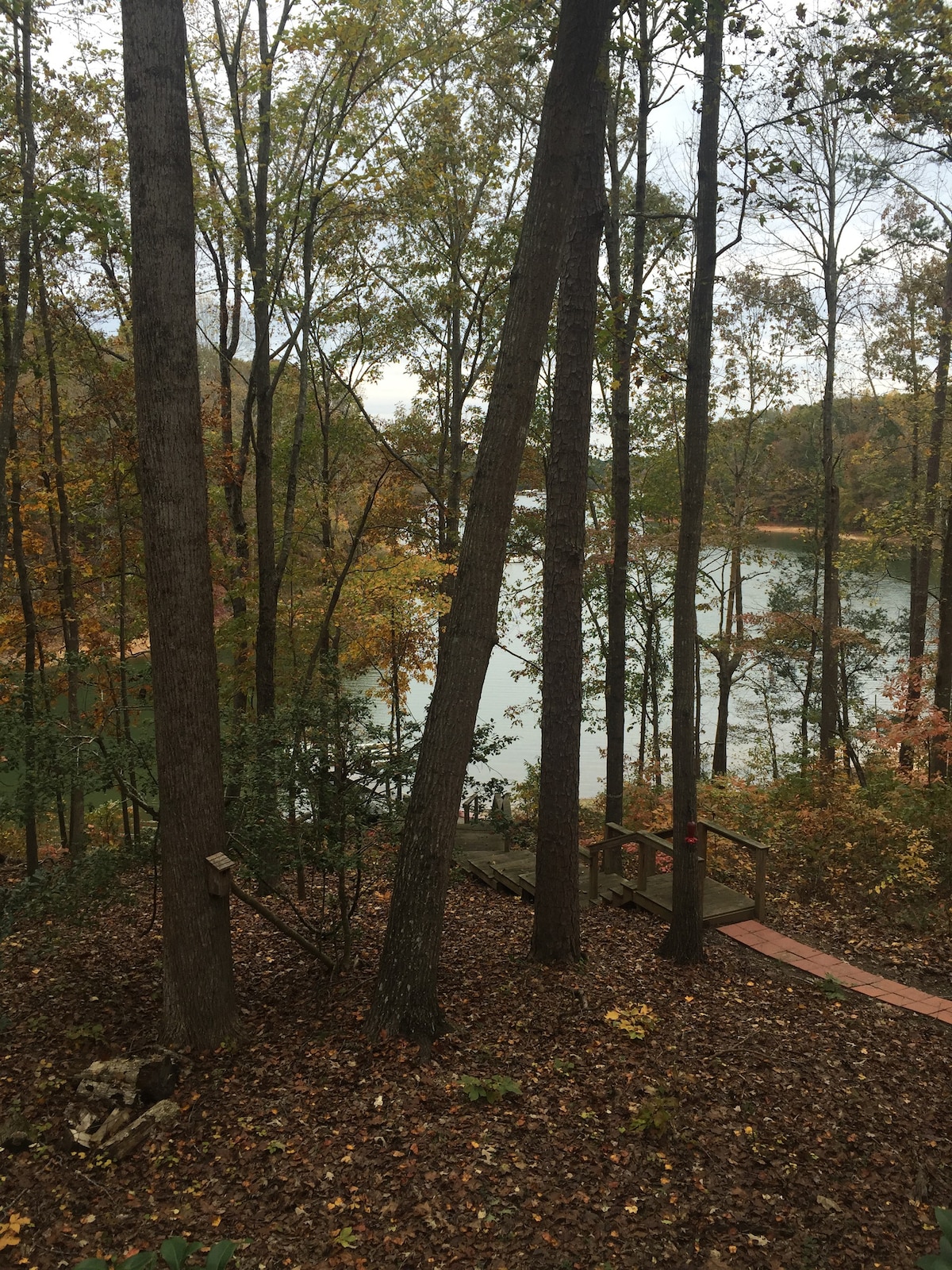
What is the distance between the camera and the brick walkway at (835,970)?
546cm

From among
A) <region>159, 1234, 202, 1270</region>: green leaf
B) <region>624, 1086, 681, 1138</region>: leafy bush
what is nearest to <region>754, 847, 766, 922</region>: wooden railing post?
<region>624, 1086, 681, 1138</region>: leafy bush

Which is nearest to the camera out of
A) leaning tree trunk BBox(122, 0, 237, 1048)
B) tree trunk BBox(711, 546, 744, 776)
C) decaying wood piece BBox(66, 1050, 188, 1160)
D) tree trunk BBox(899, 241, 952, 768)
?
decaying wood piece BBox(66, 1050, 188, 1160)

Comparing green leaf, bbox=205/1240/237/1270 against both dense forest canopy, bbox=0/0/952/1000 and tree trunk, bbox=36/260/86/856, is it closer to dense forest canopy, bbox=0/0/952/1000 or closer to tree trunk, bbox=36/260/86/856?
dense forest canopy, bbox=0/0/952/1000

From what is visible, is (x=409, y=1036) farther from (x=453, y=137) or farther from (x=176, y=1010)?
(x=453, y=137)

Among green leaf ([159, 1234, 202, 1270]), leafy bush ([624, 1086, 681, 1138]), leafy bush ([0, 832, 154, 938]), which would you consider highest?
green leaf ([159, 1234, 202, 1270])

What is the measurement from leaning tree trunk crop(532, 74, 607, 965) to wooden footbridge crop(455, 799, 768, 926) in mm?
1141

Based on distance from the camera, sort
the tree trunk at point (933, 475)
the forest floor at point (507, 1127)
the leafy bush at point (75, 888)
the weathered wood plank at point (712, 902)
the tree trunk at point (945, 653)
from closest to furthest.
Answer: the forest floor at point (507, 1127) → the leafy bush at point (75, 888) → the weathered wood plank at point (712, 902) → the tree trunk at point (945, 653) → the tree trunk at point (933, 475)

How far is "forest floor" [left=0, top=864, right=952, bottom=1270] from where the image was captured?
10.3 ft

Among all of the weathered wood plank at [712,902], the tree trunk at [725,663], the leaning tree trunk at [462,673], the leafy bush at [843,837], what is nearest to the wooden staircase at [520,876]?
the weathered wood plank at [712,902]

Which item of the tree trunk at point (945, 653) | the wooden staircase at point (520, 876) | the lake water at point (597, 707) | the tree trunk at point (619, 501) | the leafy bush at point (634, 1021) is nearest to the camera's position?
the leafy bush at point (634, 1021)

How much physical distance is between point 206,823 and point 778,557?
1578 centimetres

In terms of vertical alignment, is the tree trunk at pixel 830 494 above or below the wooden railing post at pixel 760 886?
above

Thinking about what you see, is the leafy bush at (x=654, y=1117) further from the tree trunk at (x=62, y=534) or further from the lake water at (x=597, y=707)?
the lake water at (x=597, y=707)

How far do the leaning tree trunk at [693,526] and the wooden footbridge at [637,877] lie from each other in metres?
0.49
